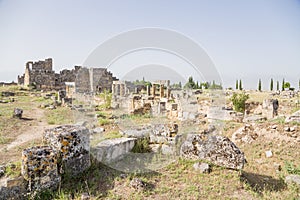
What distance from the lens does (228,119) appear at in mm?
12055

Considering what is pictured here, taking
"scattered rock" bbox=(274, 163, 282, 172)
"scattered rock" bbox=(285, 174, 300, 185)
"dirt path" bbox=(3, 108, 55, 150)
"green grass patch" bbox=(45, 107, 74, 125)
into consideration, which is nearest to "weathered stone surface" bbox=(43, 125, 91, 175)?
"dirt path" bbox=(3, 108, 55, 150)

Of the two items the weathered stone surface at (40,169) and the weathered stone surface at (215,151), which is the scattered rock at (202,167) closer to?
the weathered stone surface at (215,151)

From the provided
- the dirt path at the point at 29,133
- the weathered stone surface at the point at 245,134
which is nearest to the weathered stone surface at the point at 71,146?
the dirt path at the point at 29,133

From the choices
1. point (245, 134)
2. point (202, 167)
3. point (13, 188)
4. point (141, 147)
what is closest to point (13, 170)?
point (13, 188)

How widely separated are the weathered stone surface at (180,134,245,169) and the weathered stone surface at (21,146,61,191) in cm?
281

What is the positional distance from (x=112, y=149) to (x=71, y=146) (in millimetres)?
1061

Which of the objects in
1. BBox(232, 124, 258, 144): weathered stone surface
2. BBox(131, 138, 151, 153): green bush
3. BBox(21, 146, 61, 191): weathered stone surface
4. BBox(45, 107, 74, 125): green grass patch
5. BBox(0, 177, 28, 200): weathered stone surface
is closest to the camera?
BBox(0, 177, 28, 200): weathered stone surface

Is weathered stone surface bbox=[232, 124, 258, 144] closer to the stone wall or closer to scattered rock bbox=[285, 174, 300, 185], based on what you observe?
scattered rock bbox=[285, 174, 300, 185]

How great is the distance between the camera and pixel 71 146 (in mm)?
4148

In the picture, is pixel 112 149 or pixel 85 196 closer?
pixel 85 196

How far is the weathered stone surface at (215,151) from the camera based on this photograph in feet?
14.8

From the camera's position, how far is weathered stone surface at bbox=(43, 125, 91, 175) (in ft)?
13.3

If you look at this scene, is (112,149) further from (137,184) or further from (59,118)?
(59,118)

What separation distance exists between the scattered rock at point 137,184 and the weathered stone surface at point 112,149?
110 cm
